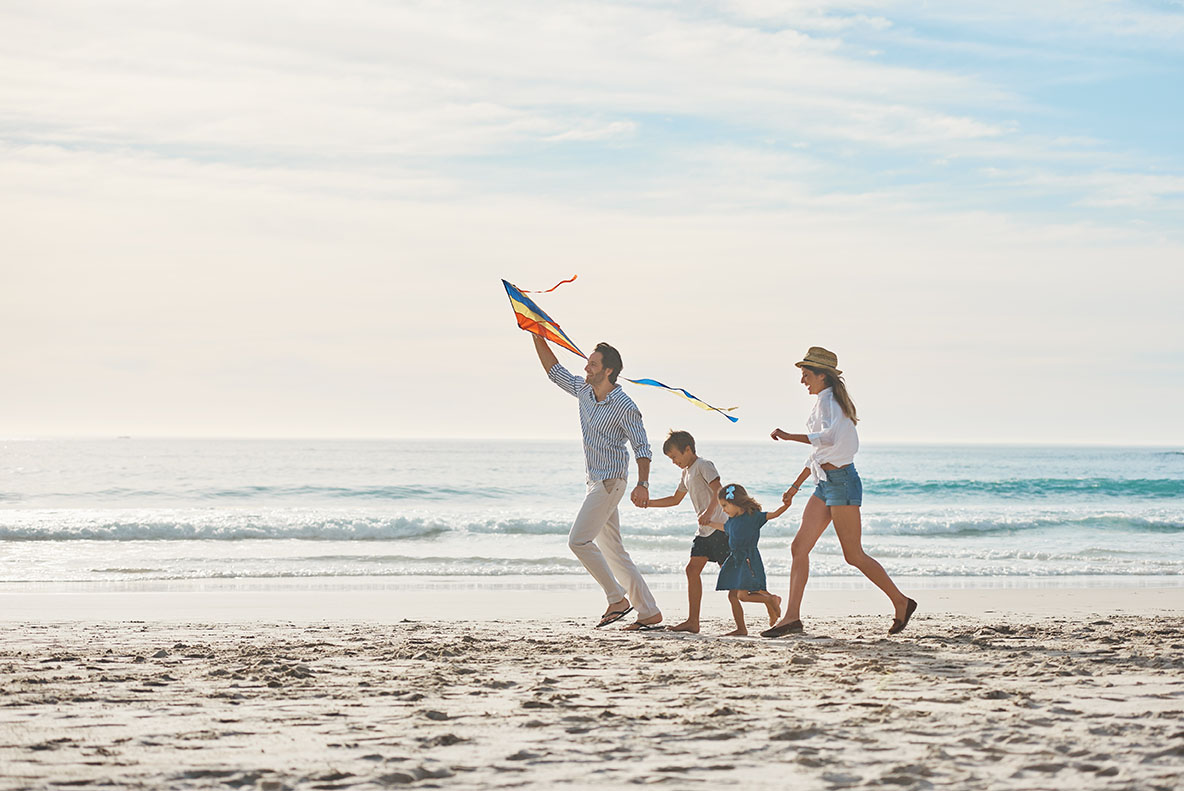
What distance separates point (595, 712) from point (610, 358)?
126 inches

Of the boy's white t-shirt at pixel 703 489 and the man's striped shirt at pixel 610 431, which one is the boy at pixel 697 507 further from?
the man's striped shirt at pixel 610 431

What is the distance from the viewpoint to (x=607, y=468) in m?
6.95

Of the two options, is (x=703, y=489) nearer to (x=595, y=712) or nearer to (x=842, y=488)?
(x=842, y=488)

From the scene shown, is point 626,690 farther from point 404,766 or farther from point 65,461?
point 65,461

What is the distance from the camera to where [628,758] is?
347cm

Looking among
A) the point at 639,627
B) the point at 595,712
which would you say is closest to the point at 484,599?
the point at 639,627

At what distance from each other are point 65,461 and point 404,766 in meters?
48.3

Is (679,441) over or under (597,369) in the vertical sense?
under

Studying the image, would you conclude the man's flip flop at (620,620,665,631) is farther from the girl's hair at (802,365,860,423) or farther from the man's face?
the girl's hair at (802,365,860,423)

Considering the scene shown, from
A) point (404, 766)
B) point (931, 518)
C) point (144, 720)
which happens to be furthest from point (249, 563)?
point (931, 518)

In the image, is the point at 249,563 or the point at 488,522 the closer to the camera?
the point at 249,563

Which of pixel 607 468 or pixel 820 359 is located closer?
pixel 820 359

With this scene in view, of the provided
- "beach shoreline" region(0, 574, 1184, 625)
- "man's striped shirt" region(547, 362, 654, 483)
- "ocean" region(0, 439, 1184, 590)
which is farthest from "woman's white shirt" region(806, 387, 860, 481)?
"ocean" region(0, 439, 1184, 590)

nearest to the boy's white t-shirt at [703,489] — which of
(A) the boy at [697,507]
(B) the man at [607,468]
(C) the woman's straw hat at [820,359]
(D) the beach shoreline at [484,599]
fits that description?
(A) the boy at [697,507]
